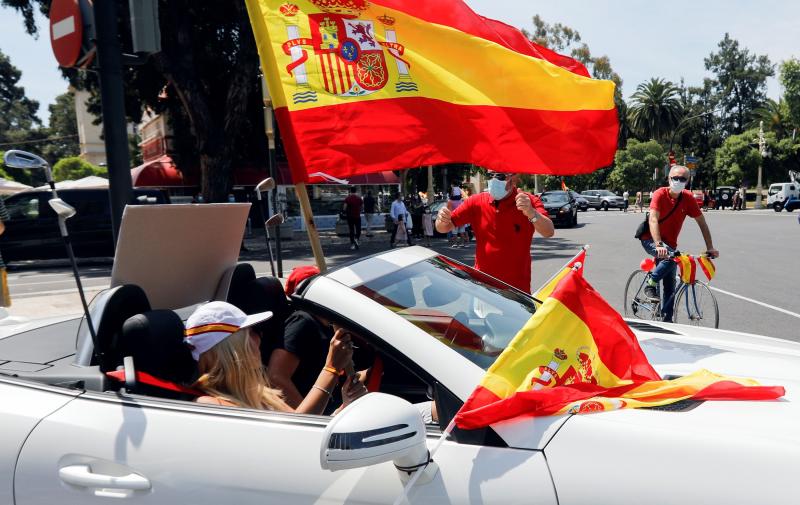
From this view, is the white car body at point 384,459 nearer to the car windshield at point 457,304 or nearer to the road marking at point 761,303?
the car windshield at point 457,304

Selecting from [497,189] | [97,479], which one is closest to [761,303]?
[497,189]

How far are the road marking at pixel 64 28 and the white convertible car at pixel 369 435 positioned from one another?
2990mm

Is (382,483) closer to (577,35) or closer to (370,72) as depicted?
(370,72)

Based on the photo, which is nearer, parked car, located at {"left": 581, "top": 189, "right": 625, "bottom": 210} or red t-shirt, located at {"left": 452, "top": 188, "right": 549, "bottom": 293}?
red t-shirt, located at {"left": 452, "top": 188, "right": 549, "bottom": 293}

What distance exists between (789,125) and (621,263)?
58699 millimetres

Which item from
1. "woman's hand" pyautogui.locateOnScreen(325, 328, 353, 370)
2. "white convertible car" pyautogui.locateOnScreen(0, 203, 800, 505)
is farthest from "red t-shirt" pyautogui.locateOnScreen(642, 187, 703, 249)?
"woman's hand" pyautogui.locateOnScreen(325, 328, 353, 370)

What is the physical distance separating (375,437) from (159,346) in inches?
45.7

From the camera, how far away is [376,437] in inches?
58.2

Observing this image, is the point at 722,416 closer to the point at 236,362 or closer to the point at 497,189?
the point at 236,362

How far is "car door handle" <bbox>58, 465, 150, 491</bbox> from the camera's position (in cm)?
177

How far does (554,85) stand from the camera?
133 inches

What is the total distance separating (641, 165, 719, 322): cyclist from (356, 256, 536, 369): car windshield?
3803 mm

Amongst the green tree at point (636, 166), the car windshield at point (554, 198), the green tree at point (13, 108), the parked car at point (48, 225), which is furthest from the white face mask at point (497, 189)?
the green tree at point (13, 108)

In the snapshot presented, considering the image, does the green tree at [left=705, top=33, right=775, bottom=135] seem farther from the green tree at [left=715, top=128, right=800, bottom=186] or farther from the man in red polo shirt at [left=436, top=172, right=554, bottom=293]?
the man in red polo shirt at [left=436, top=172, right=554, bottom=293]
